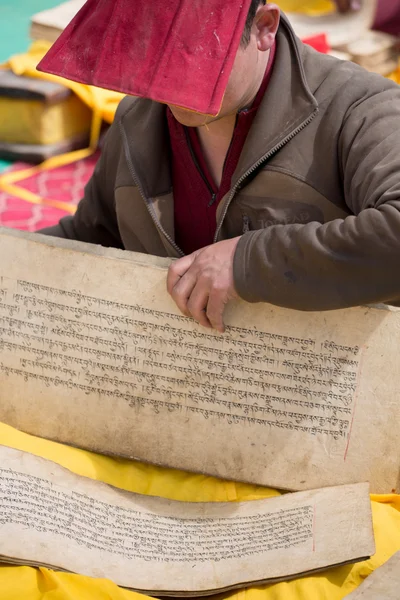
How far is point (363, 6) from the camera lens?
14.2ft

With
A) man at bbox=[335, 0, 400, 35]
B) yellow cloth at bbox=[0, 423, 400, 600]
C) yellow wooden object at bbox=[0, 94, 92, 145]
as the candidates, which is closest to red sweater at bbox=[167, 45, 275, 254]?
yellow cloth at bbox=[0, 423, 400, 600]

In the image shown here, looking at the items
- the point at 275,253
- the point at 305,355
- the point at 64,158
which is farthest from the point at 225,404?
Result: the point at 64,158

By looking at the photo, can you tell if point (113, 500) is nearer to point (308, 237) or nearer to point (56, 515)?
point (56, 515)

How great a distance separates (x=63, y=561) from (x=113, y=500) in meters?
0.18

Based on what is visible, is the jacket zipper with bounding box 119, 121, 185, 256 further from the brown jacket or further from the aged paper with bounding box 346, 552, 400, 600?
the aged paper with bounding box 346, 552, 400, 600

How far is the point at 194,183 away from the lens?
1647mm

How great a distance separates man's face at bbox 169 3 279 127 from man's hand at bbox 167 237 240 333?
0.23m

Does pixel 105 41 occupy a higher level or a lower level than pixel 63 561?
higher

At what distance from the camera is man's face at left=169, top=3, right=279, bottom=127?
4.48 ft

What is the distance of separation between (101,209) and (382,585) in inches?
40.8

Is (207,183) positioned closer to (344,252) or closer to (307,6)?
(344,252)

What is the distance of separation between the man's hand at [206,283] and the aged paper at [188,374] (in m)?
0.03

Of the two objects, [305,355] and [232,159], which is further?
[232,159]

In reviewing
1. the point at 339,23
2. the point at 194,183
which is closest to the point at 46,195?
the point at 339,23
